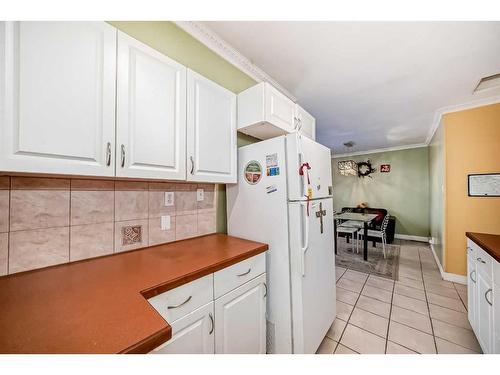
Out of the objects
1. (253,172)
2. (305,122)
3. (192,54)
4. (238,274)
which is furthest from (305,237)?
(192,54)

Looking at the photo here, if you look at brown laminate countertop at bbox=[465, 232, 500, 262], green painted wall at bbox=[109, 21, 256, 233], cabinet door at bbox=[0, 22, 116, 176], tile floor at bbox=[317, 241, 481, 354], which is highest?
green painted wall at bbox=[109, 21, 256, 233]

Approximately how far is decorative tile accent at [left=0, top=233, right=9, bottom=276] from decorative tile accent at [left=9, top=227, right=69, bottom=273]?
0.01 meters

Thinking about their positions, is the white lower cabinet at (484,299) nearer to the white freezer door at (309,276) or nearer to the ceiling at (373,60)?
the white freezer door at (309,276)

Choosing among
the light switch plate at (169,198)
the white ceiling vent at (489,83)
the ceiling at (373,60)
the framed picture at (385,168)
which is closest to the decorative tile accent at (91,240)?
the light switch plate at (169,198)

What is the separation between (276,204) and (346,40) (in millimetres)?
1524

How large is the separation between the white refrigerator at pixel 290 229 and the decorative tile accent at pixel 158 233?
55cm

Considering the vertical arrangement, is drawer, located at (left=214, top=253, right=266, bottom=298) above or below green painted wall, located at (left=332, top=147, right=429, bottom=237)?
below

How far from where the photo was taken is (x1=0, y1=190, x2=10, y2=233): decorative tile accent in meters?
0.91

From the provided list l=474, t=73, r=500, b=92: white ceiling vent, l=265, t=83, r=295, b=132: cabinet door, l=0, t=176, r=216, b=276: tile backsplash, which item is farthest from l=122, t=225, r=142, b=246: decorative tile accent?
l=474, t=73, r=500, b=92: white ceiling vent

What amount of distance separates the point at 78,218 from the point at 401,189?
676cm

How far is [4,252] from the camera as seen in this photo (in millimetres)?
914

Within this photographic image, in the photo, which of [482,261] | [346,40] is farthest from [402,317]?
[346,40]

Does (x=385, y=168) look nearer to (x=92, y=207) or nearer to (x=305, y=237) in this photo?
(x=305, y=237)

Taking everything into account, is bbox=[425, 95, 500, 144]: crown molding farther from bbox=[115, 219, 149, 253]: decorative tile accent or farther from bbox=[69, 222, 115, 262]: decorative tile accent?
bbox=[69, 222, 115, 262]: decorative tile accent
